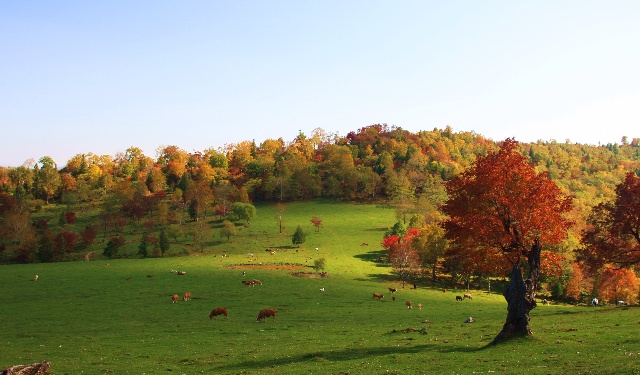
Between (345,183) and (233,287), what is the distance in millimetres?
110343

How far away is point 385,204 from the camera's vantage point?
160 metres

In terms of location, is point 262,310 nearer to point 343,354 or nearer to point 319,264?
point 343,354

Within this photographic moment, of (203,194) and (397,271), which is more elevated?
(203,194)

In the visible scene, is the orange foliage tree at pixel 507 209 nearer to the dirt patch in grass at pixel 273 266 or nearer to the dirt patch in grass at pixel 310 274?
the dirt patch in grass at pixel 310 274

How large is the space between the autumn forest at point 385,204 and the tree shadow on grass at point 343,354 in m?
8.08

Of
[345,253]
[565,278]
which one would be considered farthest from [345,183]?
[565,278]

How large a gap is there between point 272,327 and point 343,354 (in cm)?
1382

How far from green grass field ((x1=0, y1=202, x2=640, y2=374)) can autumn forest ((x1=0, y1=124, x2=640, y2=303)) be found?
5949 millimetres

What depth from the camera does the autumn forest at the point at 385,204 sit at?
1184 inches

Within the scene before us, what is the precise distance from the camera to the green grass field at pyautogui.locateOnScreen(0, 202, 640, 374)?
21.3 metres

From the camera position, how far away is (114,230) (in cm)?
12825

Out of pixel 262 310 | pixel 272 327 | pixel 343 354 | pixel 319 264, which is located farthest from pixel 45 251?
pixel 343 354

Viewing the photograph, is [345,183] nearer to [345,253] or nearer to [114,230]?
[345,253]

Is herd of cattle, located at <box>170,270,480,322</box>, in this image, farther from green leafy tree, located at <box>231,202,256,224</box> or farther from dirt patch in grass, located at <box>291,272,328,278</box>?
green leafy tree, located at <box>231,202,256,224</box>
